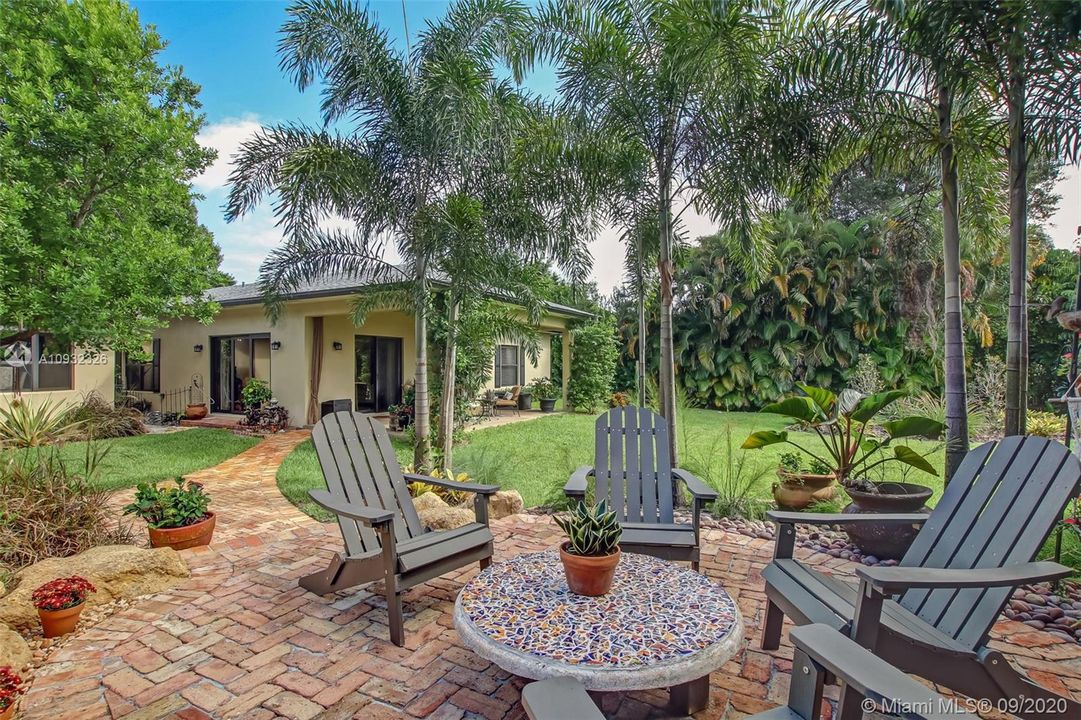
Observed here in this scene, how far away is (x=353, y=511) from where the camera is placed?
9.00 ft

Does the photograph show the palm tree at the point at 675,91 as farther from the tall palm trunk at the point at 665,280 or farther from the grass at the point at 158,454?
the grass at the point at 158,454

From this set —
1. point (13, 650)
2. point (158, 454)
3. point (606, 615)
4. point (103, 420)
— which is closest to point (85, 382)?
point (103, 420)

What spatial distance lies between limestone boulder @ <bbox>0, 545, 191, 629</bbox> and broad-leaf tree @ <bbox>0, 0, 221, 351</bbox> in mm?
6435

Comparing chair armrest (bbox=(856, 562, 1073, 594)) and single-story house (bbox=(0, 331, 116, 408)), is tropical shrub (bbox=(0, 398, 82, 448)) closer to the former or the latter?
single-story house (bbox=(0, 331, 116, 408))

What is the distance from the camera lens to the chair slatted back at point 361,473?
10.3 ft

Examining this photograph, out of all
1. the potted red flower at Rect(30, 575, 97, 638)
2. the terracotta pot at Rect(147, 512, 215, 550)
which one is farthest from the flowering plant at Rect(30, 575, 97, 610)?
the terracotta pot at Rect(147, 512, 215, 550)

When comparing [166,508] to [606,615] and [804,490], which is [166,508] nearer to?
[606,615]

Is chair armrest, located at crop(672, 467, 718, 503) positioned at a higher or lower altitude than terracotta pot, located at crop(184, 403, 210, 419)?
higher

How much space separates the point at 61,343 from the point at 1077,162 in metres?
13.7

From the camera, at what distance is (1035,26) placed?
3.31m

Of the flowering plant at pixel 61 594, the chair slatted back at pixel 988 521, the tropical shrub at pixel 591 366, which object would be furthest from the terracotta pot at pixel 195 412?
the chair slatted back at pixel 988 521

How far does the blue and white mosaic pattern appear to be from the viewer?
6.22ft

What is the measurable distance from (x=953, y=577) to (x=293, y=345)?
11188mm

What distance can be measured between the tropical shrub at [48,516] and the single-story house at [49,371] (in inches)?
286
